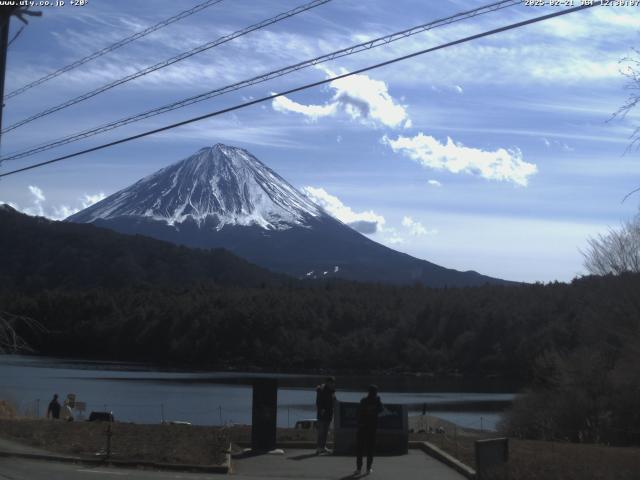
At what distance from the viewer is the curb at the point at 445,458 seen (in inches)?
593

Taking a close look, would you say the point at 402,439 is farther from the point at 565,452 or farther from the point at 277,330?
the point at 277,330

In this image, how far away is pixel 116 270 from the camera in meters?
198

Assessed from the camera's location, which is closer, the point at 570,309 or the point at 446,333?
the point at 570,309

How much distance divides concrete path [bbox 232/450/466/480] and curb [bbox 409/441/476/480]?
114 millimetres

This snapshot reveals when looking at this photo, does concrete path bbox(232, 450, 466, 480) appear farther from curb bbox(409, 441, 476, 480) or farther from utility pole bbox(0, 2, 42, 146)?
utility pole bbox(0, 2, 42, 146)

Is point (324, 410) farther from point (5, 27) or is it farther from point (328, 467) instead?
point (5, 27)

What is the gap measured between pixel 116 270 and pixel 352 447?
18550cm

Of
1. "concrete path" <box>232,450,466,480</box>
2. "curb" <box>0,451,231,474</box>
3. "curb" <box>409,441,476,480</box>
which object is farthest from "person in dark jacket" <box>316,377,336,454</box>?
"curb" <box>409,441,476,480</box>

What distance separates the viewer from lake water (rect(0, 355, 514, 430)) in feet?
165

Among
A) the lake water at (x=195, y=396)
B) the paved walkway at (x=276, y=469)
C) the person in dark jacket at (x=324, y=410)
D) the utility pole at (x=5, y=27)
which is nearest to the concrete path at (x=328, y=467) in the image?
the paved walkway at (x=276, y=469)

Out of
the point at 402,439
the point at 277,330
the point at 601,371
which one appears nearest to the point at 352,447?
the point at 402,439

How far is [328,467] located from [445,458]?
2318mm

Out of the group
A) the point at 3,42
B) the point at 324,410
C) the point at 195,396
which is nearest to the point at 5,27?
the point at 3,42

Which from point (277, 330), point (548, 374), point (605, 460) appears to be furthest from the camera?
point (277, 330)
